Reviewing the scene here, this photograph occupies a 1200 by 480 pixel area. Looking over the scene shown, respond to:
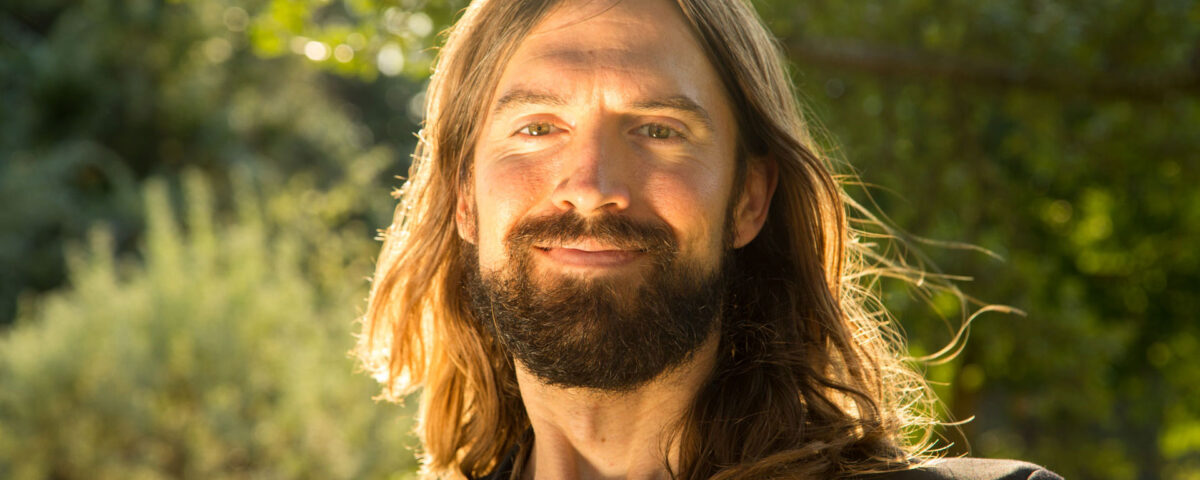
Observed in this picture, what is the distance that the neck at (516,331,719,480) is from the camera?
6.89 ft

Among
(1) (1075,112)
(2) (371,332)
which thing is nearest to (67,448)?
(2) (371,332)

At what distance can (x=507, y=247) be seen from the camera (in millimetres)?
2064

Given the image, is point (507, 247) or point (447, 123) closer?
point (507, 247)

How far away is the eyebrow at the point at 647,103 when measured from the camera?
6.59 ft

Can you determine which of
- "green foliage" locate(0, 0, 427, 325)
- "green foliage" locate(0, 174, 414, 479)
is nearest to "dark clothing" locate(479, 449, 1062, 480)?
"green foliage" locate(0, 174, 414, 479)

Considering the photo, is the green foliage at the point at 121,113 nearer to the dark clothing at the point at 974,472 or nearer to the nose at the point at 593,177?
the nose at the point at 593,177

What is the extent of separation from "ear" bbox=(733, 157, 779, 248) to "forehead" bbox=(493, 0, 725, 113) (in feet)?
0.60

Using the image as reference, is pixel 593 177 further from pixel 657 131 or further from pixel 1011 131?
pixel 1011 131

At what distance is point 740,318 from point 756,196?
264mm

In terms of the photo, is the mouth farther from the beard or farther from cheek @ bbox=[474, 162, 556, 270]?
cheek @ bbox=[474, 162, 556, 270]

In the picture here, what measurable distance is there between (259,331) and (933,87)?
391 cm

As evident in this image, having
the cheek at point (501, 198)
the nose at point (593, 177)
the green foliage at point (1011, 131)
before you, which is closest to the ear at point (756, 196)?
the nose at point (593, 177)

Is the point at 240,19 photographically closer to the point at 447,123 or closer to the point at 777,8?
the point at 777,8

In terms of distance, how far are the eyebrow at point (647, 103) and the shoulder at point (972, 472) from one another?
749 millimetres
